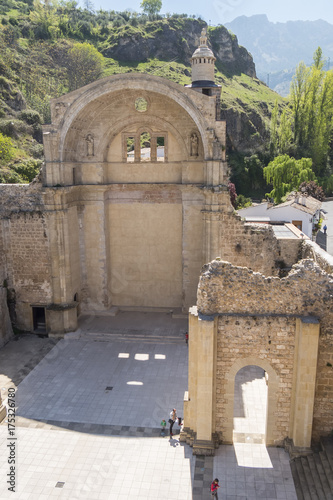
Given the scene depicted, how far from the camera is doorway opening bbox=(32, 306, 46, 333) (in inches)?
825

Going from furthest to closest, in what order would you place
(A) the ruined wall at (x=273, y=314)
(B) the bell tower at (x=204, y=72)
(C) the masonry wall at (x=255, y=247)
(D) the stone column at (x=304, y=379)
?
(B) the bell tower at (x=204, y=72)
(C) the masonry wall at (x=255, y=247)
(A) the ruined wall at (x=273, y=314)
(D) the stone column at (x=304, y=379)

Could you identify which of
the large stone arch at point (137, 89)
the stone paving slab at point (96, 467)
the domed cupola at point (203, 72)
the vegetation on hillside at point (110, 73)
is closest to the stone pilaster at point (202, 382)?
the stone paving slab at point (96, 467)

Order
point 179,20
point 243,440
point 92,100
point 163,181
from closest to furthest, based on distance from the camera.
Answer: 1. point 243,440
2. point 92,100
3. point 163,181
4. point 179,20

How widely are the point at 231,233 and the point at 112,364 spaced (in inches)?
298

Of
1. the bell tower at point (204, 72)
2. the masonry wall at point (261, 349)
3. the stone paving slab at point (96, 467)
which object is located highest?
the bell tower at point (204, 72)

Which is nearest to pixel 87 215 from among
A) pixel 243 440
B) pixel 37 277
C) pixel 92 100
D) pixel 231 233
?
pixel 37 277

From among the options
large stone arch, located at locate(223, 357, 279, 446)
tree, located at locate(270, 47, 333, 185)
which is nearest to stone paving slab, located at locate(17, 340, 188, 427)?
large stone arch, located at locate(223, 357, 279, 446)

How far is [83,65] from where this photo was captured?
7181 cm

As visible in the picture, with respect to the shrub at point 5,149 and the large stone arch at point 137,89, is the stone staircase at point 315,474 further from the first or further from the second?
the shrub at point 5,149

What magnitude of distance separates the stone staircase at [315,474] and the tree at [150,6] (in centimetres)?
11190

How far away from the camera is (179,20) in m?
90.7

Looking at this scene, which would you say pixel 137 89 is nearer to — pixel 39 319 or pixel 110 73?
pixel 39 319

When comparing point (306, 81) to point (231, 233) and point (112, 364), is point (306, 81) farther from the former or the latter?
point (112, 364)

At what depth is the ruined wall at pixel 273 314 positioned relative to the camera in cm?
1155
